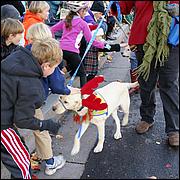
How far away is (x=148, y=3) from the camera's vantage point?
11.0 feet

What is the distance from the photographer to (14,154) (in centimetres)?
271

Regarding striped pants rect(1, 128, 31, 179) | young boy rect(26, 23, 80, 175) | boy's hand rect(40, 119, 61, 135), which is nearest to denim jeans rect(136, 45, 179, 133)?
young boy rect(26, 23, 80, 175)

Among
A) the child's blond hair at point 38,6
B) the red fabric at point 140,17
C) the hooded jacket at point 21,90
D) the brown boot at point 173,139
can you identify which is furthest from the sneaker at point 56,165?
the child's blond hair at point 38,6

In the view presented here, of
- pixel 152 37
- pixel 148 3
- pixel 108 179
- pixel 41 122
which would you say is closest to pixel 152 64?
pixel 152 37

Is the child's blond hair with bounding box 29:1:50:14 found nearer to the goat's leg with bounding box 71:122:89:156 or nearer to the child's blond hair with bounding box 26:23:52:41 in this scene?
the child's blond hair with bounding box 26:23:52:41

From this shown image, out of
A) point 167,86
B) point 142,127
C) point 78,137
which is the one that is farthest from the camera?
point 142,127

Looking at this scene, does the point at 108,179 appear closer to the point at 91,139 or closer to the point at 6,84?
the point at 91,139

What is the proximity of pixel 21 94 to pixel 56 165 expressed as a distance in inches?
43.7

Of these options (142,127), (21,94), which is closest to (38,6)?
(142,127)

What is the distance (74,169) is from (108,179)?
1.13 feet

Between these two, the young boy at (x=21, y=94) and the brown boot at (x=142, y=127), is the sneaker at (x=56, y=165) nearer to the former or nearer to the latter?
the young boy at (x=21, y=94)

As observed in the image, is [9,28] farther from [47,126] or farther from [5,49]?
[47,126]

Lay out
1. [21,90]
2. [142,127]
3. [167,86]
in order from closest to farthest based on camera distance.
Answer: [21,90]
[167,86]
[142,127]

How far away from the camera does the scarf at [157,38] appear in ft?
10.8
